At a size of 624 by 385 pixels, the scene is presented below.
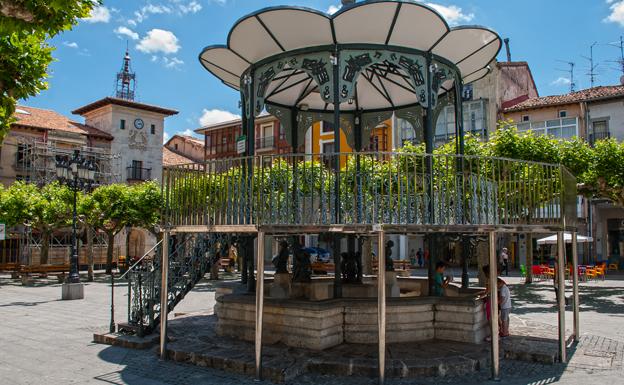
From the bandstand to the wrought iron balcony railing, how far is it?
1.1 inches

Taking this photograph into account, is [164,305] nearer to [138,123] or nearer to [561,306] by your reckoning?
[561,306]

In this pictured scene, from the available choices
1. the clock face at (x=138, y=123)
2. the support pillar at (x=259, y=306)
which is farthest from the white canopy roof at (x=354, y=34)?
the clock face at (x=138, y=123)

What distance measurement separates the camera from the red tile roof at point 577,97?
35.1 metres

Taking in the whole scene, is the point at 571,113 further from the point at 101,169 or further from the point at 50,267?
the point at 101,169

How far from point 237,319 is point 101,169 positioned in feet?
129

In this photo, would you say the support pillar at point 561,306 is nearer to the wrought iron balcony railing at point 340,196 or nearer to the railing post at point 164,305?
the wrought iron balcony railing at point 340,196

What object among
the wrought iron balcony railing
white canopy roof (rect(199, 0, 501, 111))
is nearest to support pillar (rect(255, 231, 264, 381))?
the wrought iron balcony railing

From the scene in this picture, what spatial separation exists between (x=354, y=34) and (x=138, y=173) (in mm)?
42279

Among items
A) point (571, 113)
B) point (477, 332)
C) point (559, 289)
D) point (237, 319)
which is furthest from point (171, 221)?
point (571, 113)

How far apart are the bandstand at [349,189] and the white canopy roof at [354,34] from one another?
26 mm

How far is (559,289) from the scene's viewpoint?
30.5 ft

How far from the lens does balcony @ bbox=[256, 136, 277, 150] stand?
50438mm

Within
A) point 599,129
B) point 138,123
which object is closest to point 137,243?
point 138,123

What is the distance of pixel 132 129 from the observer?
48250 mm
